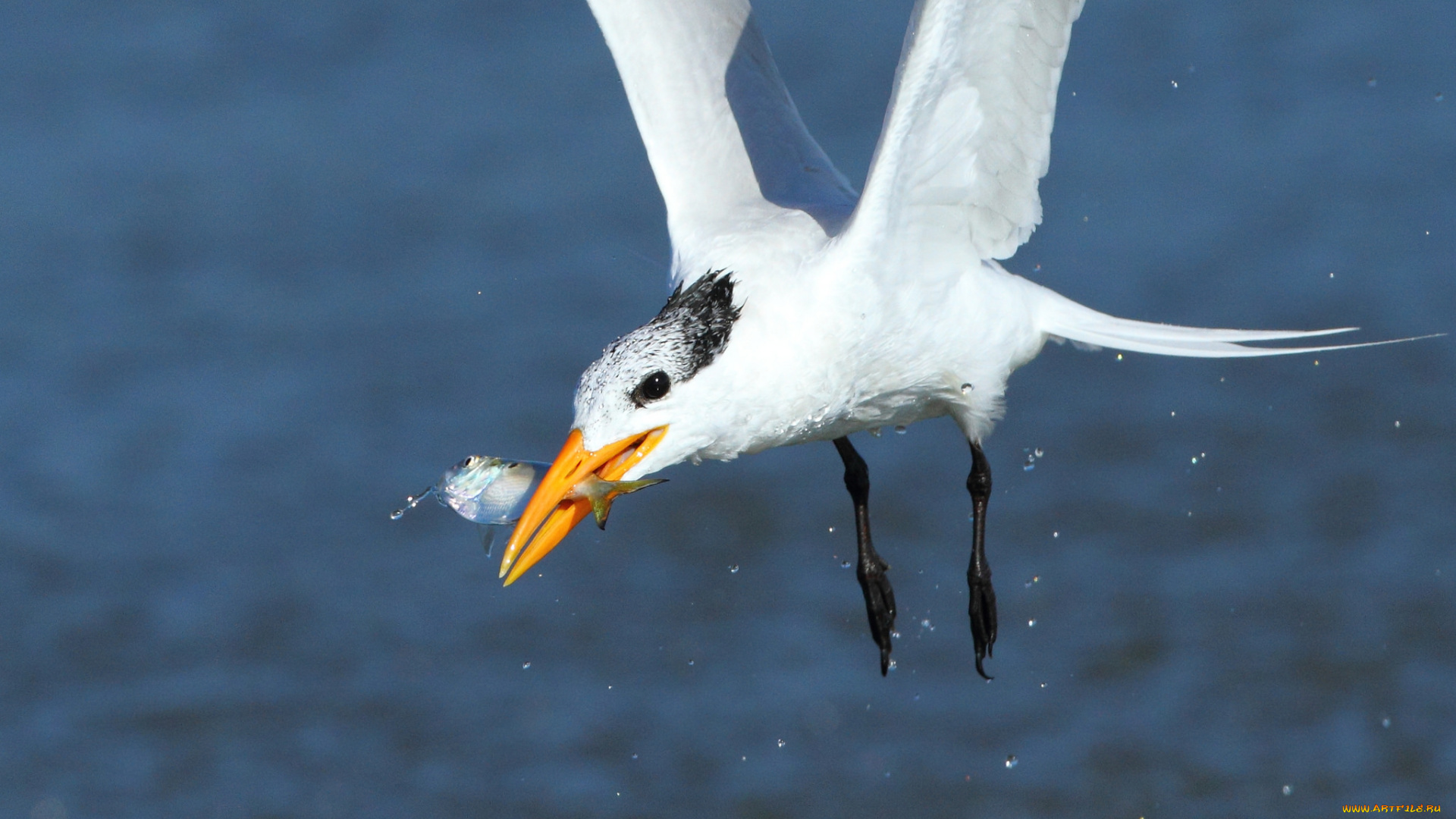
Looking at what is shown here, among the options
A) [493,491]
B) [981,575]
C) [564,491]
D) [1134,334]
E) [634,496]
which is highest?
[564,491]

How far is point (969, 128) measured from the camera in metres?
4.20

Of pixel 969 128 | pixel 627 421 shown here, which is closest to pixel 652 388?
pixel 627 421

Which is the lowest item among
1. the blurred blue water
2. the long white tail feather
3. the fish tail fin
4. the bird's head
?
the blurred blue water

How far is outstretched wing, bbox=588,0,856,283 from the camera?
507cm

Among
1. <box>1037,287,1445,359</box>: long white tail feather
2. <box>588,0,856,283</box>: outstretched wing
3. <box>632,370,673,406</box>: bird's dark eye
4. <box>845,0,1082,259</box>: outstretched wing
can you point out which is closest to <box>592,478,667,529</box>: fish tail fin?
<box>632,370,673,406</box>: bird's dark eye

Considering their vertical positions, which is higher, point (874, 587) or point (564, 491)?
point (564, 491)

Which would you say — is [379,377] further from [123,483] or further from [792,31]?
[792,31]

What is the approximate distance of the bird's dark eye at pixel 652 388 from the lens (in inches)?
156

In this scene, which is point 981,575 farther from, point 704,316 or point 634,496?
point 634,496

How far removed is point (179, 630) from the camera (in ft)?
22.5

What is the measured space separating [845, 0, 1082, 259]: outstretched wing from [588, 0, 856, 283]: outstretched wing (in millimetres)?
533

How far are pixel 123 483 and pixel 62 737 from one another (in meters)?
1.37

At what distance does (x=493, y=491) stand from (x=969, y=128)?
149 centimetres

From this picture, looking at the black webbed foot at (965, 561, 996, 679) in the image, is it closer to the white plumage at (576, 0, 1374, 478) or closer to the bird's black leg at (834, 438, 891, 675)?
the bird's black leg at (834, 438, 891, 675)
